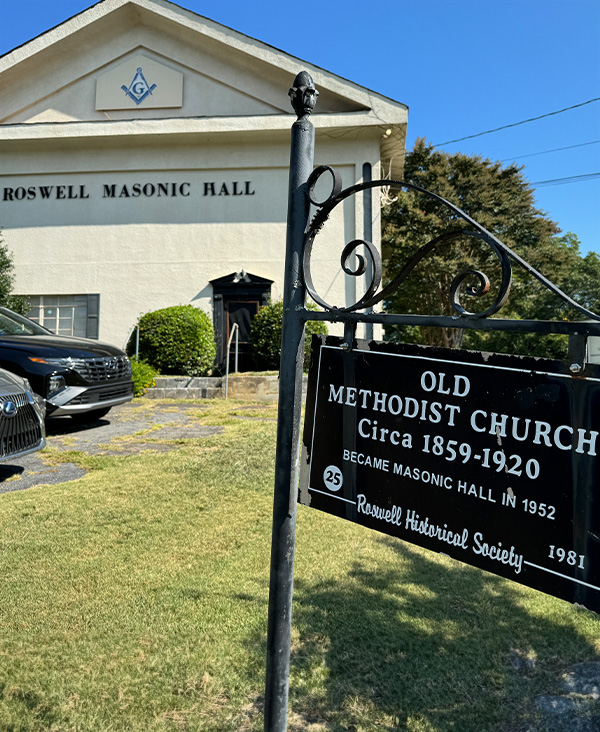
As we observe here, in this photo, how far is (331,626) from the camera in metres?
3.07

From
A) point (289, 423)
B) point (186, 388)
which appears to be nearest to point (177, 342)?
point (186, 388)

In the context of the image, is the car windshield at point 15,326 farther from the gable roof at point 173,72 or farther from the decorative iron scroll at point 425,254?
the gable roof at point 173,72

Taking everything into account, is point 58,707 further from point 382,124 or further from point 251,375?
point 382,124

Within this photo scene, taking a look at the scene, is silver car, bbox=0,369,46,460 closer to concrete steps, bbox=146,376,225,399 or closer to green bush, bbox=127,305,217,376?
concrete steps, bbox=146,376,225,399

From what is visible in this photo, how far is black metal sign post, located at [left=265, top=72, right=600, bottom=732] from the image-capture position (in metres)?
1.37

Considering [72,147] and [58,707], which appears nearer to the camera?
[58,707]

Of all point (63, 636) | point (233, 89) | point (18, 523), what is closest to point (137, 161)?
point (233, 89)

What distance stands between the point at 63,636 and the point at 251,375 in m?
9.81

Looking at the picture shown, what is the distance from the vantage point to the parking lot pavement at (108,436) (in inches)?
237

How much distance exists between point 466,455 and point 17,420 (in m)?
4.97

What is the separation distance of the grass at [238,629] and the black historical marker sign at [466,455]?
114 cm

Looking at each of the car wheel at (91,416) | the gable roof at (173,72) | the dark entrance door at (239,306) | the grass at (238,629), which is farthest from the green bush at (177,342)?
the grass at (238,629)

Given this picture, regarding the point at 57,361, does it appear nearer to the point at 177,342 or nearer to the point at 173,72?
the point at 177,342

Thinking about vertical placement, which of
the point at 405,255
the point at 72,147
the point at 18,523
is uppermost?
the point at 72,147
